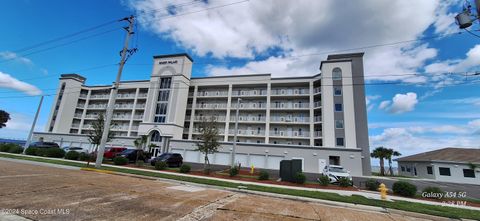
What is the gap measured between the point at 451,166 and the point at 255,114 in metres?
32.8

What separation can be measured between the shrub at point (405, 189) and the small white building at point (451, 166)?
29925 mm

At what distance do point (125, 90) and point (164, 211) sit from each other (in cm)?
5202

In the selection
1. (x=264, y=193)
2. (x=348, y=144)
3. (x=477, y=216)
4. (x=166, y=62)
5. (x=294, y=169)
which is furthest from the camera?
(x=166, y=62)

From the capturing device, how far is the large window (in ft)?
129

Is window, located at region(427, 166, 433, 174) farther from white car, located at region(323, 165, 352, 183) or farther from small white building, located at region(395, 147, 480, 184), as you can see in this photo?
white car, located at region(323, 165, 352, 183)

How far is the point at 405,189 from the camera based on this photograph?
1338 centimetres

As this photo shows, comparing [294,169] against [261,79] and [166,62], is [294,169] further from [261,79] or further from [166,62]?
[166,62]

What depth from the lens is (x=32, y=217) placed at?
4500 mm

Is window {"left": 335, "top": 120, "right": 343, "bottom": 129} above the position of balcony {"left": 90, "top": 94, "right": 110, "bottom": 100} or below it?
below

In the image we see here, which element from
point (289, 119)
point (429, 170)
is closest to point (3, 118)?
point (289, 119)

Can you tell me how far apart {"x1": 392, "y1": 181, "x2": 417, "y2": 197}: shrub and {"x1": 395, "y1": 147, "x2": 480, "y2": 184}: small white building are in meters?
29.9

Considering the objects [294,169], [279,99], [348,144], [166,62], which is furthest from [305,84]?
[166,62]

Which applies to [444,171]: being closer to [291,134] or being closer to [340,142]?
[340,142]

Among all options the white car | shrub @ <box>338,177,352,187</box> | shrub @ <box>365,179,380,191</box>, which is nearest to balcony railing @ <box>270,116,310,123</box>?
the white car
